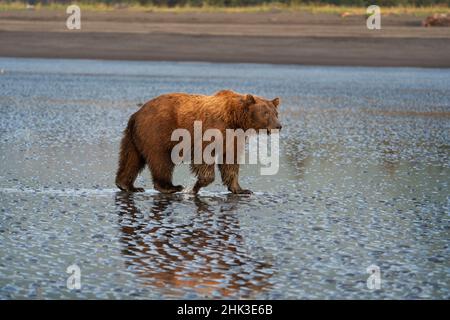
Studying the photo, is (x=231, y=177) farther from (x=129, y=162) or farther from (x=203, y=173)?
(x=129, y=162)

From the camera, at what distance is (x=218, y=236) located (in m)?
9.34

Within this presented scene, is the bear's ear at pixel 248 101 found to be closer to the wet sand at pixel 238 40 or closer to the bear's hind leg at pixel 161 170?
the bear's hind leg at pixel 161 170

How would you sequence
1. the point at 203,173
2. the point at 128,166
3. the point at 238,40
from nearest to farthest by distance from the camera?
the point at 203,173 → the point at 128,166 → the point at 238,40

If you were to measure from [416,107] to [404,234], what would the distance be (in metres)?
15.6

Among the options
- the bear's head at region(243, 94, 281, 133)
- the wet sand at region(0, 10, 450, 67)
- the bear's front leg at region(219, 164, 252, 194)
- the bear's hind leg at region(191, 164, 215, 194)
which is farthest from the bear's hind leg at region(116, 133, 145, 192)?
the wet sand at region(0, 10, 450, 67)

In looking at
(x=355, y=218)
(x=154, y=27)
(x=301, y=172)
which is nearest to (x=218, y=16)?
(x=154, y=27)

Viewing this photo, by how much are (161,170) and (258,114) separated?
118 centimetres

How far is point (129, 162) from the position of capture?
11.8 meters

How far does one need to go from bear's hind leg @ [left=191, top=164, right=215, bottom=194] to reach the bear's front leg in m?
0.17

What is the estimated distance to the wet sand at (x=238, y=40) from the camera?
39.4 meters

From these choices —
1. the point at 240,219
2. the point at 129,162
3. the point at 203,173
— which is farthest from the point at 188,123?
the point at 240,219

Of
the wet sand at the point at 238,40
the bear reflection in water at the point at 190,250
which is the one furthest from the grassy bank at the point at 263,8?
the bear reflection in water at the point at 190,250

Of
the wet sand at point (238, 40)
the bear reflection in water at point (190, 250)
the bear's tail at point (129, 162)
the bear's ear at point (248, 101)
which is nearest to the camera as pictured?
the bear reflection in water at point (190, 250)

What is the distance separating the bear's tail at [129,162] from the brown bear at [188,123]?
0.01 metres
